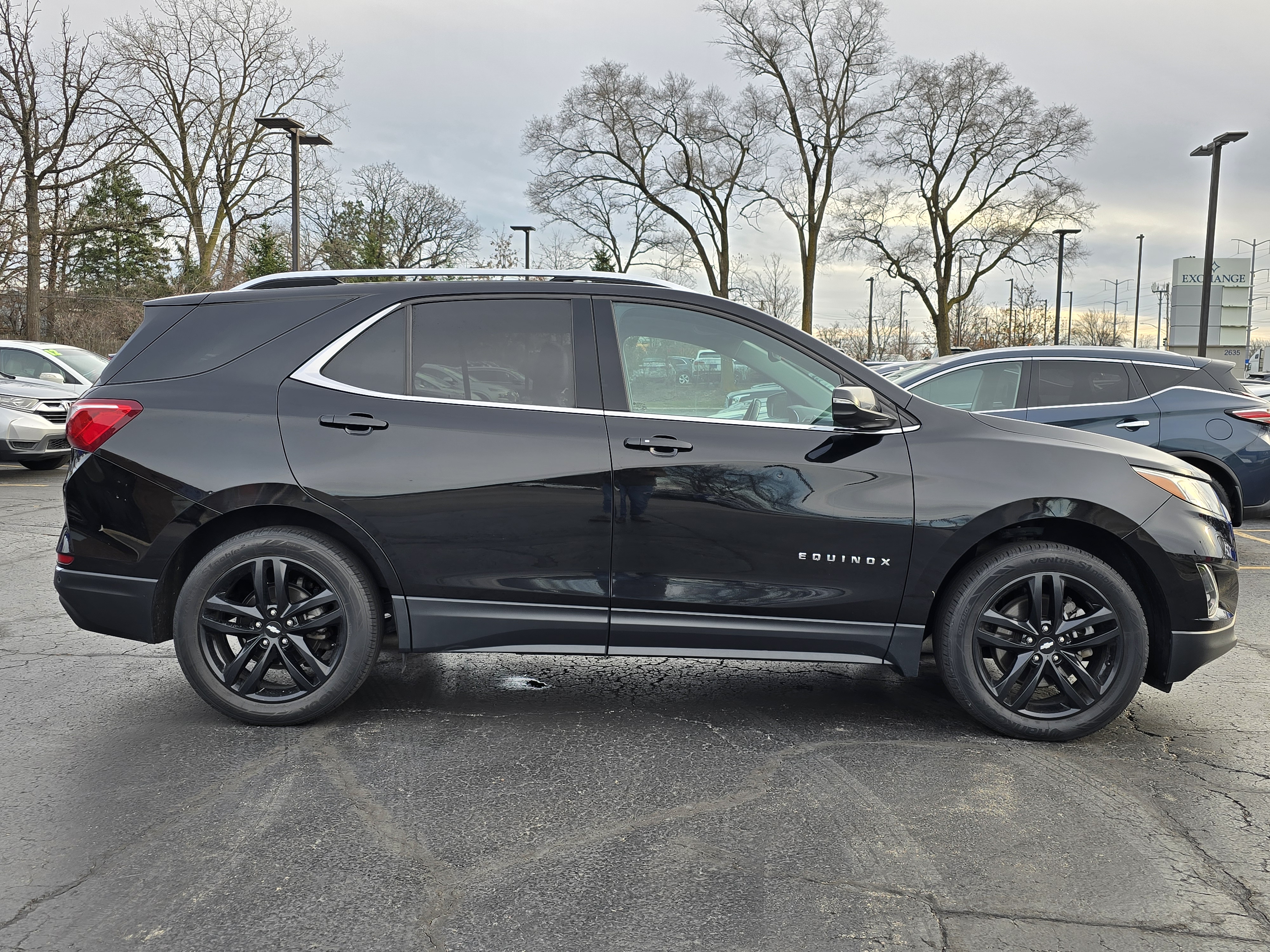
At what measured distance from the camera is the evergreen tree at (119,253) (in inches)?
1636

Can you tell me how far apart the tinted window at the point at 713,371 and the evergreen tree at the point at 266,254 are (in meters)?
36.4

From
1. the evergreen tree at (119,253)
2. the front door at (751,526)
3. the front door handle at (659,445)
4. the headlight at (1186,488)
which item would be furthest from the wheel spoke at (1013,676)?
the evergreen tree at (119,253)

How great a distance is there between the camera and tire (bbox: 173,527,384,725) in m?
4.02

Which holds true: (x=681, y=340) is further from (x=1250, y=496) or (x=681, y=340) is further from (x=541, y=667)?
(x=1250, y=496)

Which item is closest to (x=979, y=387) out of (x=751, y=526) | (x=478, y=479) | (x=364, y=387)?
(x=751, y=526)

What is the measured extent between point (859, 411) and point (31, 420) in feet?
42.1

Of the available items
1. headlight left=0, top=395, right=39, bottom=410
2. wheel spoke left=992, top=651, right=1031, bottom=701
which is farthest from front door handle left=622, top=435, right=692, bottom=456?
headlight left=0, top=395, right=39, bottom=410

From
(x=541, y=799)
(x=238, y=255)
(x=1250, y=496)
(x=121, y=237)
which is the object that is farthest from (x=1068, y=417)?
(x=121, y=237)

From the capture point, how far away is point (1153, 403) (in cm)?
903

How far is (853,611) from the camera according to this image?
400 centimetres

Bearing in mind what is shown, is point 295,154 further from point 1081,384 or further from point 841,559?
point 841,559

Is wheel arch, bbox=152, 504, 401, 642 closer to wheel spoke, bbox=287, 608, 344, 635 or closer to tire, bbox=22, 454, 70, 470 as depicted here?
wheel spoke, bbox=287, 608, 344, 635

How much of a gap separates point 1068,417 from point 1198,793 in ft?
19.9

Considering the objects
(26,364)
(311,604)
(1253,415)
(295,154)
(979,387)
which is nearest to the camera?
(311,604)
